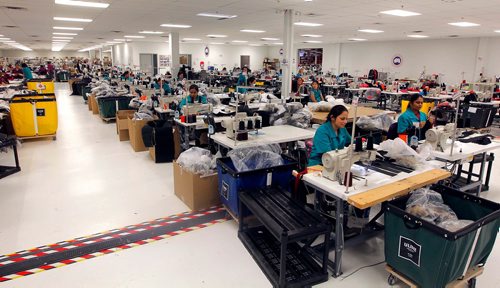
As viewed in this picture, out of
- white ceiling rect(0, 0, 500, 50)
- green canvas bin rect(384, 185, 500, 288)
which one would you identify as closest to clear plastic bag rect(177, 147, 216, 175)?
green canvas bin rect(384, 185, 500, 288)

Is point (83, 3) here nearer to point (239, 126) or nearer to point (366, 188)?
point (239, 126)

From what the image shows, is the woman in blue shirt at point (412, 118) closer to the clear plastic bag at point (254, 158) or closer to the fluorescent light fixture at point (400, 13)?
the clear plastic bag at point (254, 158)

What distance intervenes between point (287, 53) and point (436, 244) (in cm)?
660

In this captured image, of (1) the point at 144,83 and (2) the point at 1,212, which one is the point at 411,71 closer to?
(1) the point at 144,83

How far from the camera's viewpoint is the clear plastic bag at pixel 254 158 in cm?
303

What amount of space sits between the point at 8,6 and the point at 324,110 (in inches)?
268

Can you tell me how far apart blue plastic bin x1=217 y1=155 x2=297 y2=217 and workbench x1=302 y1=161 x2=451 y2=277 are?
0.47 meters

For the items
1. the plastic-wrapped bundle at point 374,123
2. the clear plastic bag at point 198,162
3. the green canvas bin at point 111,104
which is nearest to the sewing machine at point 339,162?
the clear plastic bag at point 198,162

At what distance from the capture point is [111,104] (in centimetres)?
805

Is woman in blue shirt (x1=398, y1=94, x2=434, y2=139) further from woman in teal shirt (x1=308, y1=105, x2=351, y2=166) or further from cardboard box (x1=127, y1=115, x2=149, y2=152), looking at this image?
cardboard box (x1=127, y1=115, x2=149, y2=152)

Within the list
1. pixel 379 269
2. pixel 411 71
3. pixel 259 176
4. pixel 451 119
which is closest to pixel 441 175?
pixel 379 269

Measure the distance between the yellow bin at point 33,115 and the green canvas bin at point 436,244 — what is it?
236 inches

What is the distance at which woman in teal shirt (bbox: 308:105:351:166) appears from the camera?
2943 millimetres

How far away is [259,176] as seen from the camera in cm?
287
